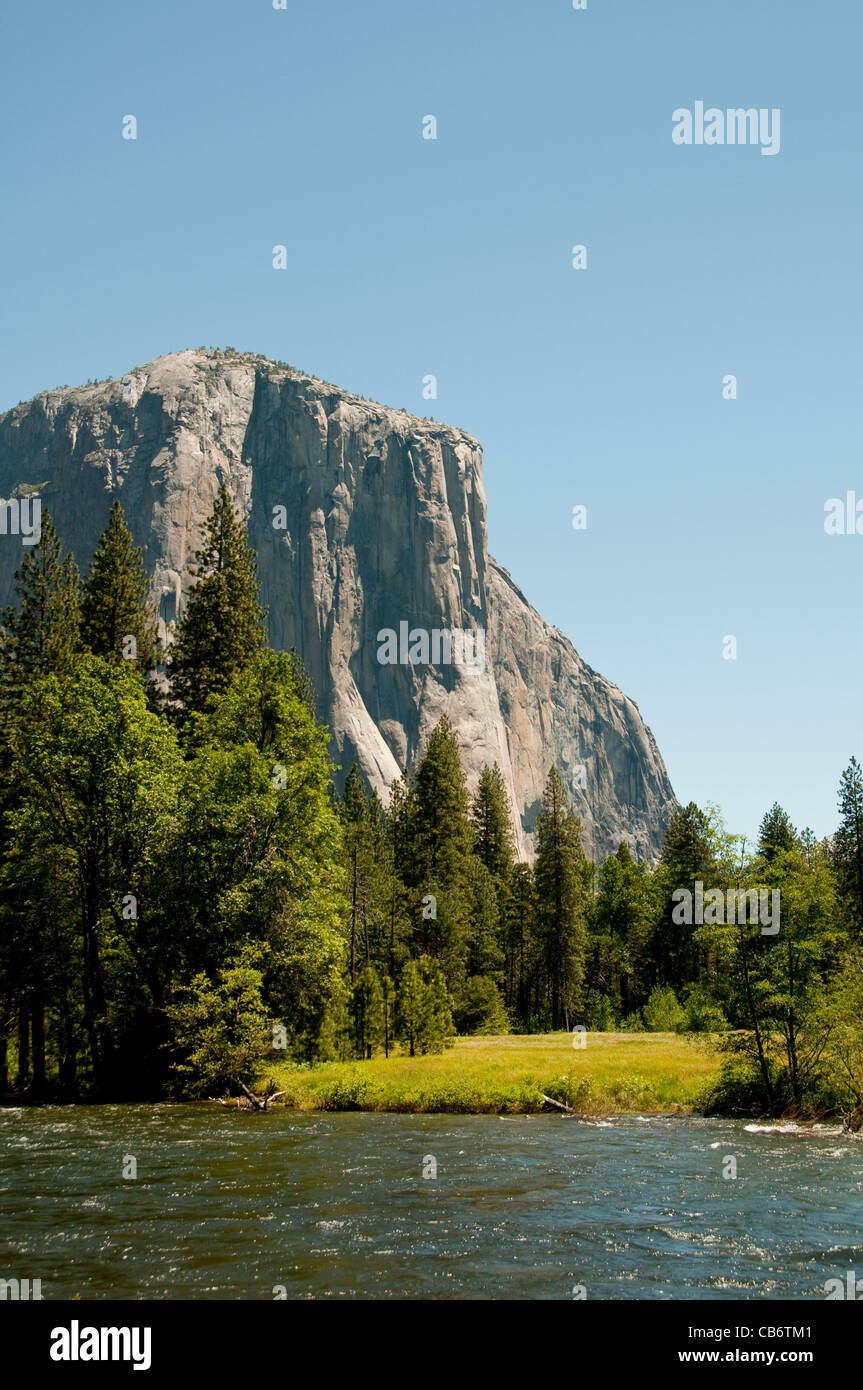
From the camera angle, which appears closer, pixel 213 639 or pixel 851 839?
pixel 213 639

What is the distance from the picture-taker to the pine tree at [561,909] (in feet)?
226

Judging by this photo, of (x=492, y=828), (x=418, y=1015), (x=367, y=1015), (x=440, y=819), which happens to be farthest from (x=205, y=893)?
(x=492, y=828)

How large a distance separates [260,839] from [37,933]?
883 centimetres

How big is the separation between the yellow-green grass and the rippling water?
4.68 meters

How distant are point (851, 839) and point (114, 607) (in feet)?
159

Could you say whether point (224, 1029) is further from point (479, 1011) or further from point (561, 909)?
point (561, 909)

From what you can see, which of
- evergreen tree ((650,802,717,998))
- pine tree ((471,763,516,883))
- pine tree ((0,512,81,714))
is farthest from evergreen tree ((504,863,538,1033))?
pine tree ((0,512,81,714))

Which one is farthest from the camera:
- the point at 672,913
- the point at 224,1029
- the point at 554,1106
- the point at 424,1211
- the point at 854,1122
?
the point at 672,913

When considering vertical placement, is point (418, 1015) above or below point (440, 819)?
below

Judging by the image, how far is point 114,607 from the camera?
4866 centimetres

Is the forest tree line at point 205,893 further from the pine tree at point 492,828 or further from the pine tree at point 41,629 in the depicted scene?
the pine tree at point 492,828

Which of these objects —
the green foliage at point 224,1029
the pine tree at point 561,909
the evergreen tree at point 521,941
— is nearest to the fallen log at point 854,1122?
the green foliage at point 224,1029

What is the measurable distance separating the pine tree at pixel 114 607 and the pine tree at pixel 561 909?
30.7 meters
